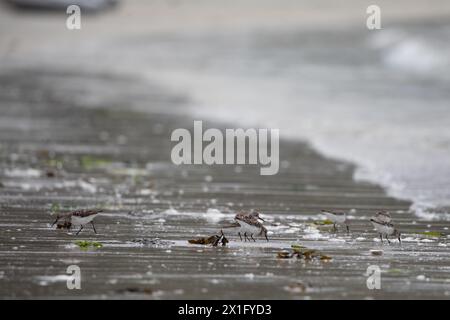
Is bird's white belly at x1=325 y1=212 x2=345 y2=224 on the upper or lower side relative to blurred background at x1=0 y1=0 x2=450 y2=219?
lower

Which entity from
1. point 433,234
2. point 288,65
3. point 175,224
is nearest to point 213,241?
point 175,224

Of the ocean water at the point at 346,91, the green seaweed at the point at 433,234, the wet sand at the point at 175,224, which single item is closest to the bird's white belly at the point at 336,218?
the wet sand at the point at 175,224

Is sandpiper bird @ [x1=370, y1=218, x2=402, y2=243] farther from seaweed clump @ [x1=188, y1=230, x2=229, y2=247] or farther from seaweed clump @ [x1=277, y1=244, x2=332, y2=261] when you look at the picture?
seaweed clump @ [x1=188, y1=230, x2=229, y2=247]

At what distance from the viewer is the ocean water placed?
41.7ft

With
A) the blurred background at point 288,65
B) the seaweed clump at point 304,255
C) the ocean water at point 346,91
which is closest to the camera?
the seaweed clump at point 304,255

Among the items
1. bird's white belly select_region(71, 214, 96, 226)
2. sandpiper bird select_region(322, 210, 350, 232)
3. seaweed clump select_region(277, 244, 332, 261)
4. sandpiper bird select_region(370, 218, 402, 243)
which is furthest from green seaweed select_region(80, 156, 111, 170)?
seaweed clump select_region(277, 244, 332, 261)

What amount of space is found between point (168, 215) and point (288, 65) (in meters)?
21.2

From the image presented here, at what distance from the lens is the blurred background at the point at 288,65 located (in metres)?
14.4

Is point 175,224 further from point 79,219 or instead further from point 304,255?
point 304,255

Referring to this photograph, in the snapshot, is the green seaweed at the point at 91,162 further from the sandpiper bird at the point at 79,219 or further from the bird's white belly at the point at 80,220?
the bird's white belly at the point at 80,220

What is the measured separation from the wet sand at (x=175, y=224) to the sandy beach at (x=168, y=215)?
1 cm

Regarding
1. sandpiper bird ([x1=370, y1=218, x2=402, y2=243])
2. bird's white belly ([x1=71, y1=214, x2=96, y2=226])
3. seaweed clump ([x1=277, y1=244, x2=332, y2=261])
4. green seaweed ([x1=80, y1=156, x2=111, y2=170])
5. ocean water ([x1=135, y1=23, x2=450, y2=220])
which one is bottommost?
seaweed clump ([x1=277, y1=244, x2=332, y2=261])

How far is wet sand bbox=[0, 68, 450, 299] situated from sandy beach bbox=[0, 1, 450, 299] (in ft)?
0.05

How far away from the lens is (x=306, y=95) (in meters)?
21.5
